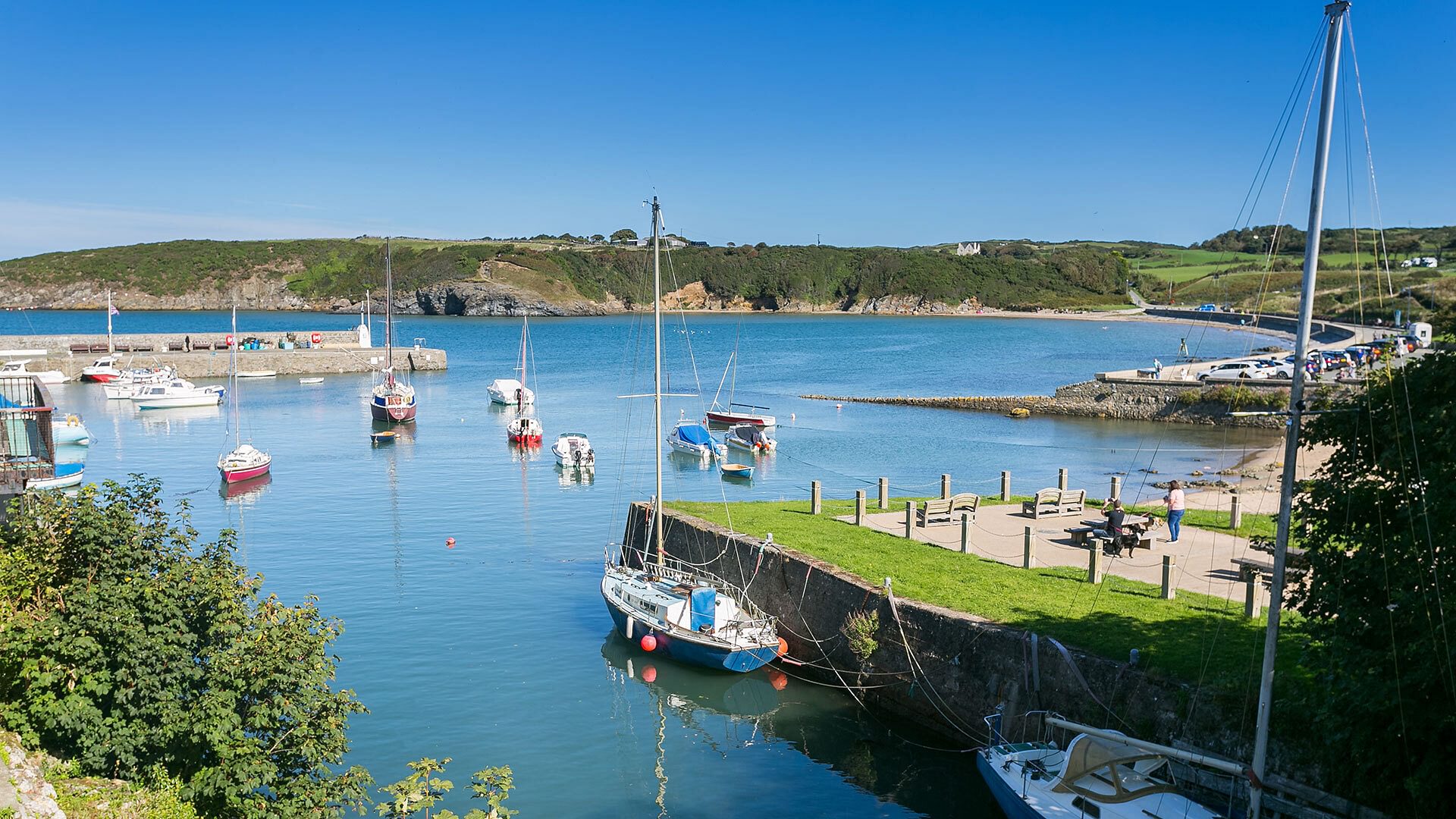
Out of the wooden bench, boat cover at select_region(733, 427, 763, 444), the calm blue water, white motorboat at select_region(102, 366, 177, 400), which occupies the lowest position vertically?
the calm blue water

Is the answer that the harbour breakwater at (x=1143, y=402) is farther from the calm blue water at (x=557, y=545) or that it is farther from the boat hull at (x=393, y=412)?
the boat hull at (x=393, y=412)

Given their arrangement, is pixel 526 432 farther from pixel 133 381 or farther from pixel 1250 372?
pixel 1250 372

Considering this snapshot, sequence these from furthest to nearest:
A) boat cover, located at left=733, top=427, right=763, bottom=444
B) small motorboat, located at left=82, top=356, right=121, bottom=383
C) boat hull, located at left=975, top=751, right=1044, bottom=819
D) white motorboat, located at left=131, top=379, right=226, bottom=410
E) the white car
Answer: small motorboat, located at left=82, top=356, right=121, bottom=383 → white motorboat, located at left=131, top=379, right=226, bottom=410 → the white car → boat cover, located at left=733, top=427, right=763, bottom=444 → boat hull, located at left=975, top=751, right=1044, bottom=819

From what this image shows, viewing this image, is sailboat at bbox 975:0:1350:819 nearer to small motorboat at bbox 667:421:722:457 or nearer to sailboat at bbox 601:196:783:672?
sailboat at bbox 601:196:783:672

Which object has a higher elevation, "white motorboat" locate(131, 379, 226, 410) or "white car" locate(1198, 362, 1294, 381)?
"white car" locate(1198, 362, 1294, 381)

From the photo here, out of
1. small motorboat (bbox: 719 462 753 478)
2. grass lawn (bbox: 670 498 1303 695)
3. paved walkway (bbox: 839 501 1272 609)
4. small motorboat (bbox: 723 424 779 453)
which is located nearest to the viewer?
grass lawn (bbox: 670 498 1303 695)

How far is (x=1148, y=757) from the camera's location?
13.6m

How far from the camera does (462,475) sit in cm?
4806

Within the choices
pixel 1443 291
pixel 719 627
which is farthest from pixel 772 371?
pixel 719 627

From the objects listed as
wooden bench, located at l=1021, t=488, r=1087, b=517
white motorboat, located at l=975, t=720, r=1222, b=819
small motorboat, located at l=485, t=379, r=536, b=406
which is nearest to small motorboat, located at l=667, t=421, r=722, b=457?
small motorboat, located at l=485, t=379, r=536, b=406

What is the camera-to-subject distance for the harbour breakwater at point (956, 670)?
1445 centimetres

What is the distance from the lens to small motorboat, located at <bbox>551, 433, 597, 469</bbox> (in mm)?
49478

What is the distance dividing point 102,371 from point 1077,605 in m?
87.4

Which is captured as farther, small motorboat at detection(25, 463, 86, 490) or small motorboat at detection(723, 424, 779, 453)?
small motorboat at detection(723, 424, 779, 453)
